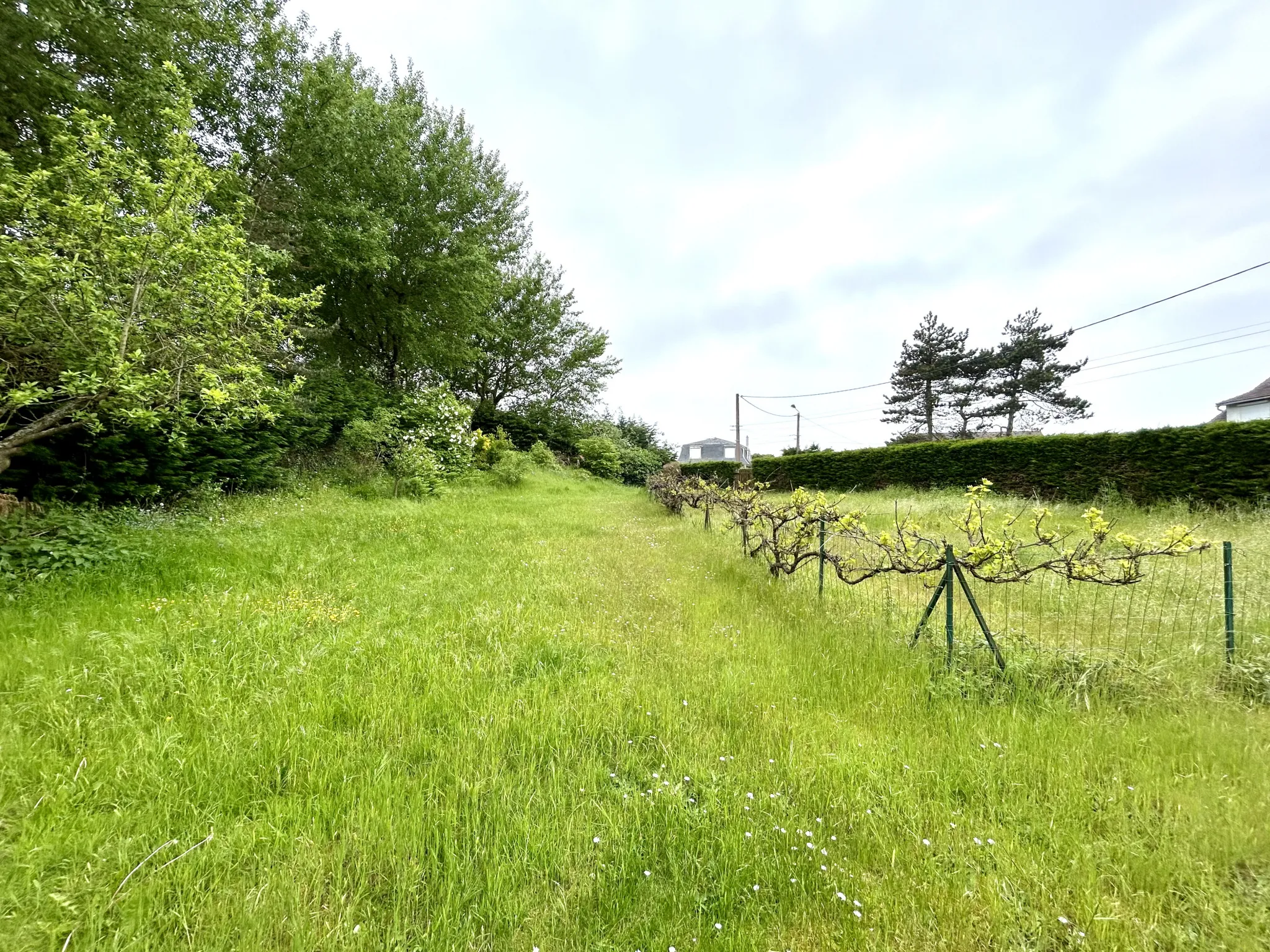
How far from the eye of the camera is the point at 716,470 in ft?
78.9

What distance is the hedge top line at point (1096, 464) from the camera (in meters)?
7.95

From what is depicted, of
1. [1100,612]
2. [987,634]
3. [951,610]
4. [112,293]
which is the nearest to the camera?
[987,634]

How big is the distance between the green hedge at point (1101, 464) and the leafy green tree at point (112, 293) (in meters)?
15.6

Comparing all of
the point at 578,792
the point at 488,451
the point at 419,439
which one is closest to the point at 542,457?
the point at 488,451

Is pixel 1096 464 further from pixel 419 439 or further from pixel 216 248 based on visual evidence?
pixel 419 439

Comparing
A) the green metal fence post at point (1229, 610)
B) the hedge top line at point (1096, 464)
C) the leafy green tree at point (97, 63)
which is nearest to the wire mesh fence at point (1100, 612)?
the green metal fence post at point (1229, 610)

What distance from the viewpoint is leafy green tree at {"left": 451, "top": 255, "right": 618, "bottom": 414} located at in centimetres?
2312

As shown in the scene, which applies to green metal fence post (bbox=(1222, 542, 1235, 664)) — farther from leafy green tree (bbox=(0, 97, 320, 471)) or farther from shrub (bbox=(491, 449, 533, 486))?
shrub (bbox=(491, 449, 533, 486))

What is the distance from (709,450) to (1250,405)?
31.1m

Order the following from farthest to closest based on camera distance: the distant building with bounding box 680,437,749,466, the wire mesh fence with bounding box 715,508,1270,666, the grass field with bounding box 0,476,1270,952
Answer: the distant building with bounding box 680,437,749,466 → the wire mesh fence with bounding box 715,508,1270,666 → the grass field with bounding box 0,476,1270,952

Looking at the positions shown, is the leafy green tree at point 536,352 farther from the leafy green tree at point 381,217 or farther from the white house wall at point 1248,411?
the white house wall at point 1248,411

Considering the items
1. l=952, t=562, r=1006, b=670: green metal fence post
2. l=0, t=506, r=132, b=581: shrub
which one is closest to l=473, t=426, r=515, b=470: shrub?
l=0, t=506, r=132, b=581: shrub

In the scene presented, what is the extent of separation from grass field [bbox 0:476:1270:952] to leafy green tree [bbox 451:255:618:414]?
2105 centimetres

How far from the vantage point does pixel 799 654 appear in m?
3.43
